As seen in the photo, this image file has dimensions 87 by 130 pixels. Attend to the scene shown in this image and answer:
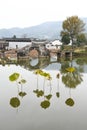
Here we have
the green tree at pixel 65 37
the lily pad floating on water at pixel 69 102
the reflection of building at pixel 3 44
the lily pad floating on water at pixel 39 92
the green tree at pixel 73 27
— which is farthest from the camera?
the green tree at pixel 73 27

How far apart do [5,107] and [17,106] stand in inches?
15.3

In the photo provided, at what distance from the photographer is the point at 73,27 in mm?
61625

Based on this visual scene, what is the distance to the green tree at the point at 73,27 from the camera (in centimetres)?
6141

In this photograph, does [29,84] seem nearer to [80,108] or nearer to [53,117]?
[80,108]

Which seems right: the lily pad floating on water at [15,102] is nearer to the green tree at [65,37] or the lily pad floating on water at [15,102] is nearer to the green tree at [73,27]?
the green tree at [65,37]

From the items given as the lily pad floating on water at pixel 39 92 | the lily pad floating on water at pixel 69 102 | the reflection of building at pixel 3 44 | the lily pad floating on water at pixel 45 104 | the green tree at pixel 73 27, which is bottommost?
the reflection of building at pixel 3 44

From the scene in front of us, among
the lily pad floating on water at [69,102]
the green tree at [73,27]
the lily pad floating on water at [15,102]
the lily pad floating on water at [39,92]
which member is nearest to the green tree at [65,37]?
the green tree at [73,27]

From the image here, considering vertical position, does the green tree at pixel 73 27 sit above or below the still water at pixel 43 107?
above

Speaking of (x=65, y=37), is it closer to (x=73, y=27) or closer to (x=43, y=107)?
(x=73, y=27)

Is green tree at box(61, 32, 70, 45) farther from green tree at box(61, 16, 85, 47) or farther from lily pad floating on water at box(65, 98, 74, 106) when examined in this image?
lily pad floating on water at box(65, 98, 74, 106)

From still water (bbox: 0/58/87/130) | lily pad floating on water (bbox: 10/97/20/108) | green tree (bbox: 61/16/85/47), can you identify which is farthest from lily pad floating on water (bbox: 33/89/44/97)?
green tree (bbox: 61/16/85/47)

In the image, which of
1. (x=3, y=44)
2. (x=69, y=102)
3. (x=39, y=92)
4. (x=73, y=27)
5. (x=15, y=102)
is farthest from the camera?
(x=73, y=27)

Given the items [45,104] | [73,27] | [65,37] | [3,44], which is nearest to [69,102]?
[45,104]

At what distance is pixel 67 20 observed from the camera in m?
62.0
